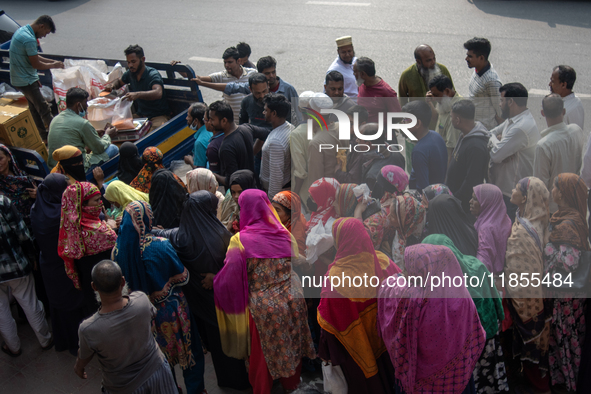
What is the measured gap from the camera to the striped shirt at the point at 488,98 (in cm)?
545

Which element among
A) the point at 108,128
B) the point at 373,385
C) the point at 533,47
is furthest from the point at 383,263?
the point at 533,47

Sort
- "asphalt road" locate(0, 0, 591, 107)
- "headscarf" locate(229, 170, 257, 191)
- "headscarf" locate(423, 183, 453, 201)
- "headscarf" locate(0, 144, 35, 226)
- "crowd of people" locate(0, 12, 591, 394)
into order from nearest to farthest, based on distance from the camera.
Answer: "crowd of people" locate(0, 12, 591, 394) → "headscarf" locate(423, 183, 453, 201) → "headscarf" locate(229, 170, 257, 191) → "headscarf" locate(0, 144, 35, 226) → "asphalt road" locate(0, 0, 591, 107)

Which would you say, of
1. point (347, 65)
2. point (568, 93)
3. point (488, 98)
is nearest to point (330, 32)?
point (347, 65)

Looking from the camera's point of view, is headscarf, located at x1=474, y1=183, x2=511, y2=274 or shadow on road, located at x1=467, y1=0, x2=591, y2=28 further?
shadow on road, located at x1=467, y1=0, x2=591, y2=28

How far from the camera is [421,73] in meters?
5.92

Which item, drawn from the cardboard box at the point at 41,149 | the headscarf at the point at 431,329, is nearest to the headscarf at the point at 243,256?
the headscarf at the point at 431,329

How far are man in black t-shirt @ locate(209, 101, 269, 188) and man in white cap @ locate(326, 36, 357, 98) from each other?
1.96m

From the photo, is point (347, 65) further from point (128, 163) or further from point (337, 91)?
point (128, 163)

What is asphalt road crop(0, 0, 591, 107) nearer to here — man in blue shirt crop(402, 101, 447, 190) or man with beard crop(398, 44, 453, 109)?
man with beard crop(398, 44, 453, 109)

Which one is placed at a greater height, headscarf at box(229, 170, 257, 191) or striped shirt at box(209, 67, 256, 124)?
striped shirt at box(209, 67, 256, 124)

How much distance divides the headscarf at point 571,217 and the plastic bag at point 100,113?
16.9ft

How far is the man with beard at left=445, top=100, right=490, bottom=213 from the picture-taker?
15.0 ft

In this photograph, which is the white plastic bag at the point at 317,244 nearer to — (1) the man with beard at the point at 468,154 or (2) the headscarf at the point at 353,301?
(2) the headscarf at the point at 353,301

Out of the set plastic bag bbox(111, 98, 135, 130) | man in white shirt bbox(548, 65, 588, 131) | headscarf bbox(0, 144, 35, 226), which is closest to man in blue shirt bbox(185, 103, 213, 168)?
plastic bag bbox(111, 98, 135, 130)
